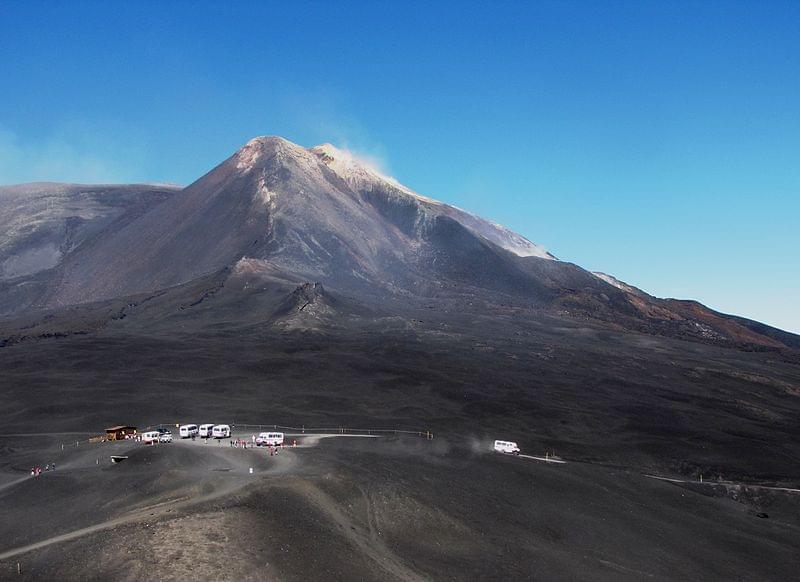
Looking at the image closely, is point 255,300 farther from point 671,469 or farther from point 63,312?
point 671,469

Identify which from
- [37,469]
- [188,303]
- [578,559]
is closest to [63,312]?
[188,303]

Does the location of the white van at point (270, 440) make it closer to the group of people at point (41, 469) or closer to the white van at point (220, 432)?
the white van at point (220, 432)

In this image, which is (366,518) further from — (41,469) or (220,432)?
(41,469)

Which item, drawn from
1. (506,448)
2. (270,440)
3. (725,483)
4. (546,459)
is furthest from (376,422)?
(725,483)

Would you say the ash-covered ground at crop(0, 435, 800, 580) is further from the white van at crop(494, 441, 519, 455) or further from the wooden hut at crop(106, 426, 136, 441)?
the white van at crop(494, 441, 519, 455)

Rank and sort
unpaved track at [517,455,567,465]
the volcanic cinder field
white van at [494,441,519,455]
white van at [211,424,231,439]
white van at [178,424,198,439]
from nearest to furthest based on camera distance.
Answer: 1. the volcanic cinder field
2. white van at [178,424,198,439]
3. white van at [211,424,231,439]
4. unpaved track at [517,455,567,465]
5. white van at [494,441,519,455]

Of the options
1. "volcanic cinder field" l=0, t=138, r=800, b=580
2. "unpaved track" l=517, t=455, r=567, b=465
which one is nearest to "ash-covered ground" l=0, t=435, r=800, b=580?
"volcanic cinder field" l=0, t=138, r=800, b=580

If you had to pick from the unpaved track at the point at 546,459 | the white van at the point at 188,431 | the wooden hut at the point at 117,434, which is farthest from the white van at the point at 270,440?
the unpaved track at the point at 546,459

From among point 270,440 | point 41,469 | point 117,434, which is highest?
point 270,440

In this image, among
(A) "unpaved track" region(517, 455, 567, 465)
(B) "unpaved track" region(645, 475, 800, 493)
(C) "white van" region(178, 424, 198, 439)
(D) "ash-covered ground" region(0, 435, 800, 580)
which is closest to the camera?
(D) "ash-covered ground" region(0, 435, 800, 580)
